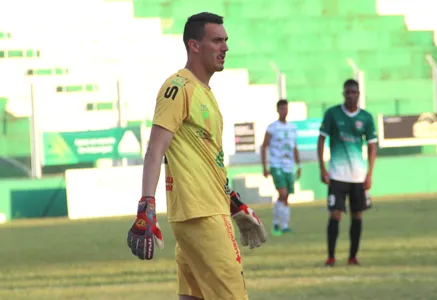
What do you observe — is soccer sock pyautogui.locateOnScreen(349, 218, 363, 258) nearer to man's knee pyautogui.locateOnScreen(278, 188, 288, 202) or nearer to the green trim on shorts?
man's knee pyautogui.locateOnScreen(278, 188, 288, 202)

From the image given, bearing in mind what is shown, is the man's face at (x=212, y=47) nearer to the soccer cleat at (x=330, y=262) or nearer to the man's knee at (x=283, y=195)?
the soccer cleat at (x=330, y=262)

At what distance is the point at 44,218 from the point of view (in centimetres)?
2781

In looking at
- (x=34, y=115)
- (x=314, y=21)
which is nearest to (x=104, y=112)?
(x=34, y=115)

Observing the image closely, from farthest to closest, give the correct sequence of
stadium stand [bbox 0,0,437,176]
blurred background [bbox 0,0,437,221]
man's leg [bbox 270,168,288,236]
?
stadium stand [bbox 0,0,437,176] → blurred background [bbox 0,0,437,221] → man's leg [bbox 270,168,288,236]

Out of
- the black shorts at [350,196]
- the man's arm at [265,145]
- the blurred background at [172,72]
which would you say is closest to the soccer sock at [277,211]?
the man's arm at [265,145]

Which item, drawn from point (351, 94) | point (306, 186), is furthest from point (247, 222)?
point (306, 186)

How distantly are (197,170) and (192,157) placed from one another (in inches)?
2.7

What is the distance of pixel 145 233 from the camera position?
5598mm

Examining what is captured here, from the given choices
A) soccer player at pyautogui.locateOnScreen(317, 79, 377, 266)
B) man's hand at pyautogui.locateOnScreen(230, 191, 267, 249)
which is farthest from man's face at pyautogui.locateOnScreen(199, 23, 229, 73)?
soccer player at pyautogui.locateOnScreen(317, 79, 377, 266)

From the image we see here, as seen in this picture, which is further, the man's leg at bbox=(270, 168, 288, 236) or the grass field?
the man's leg at bbox=(270, 168, 288, 236)

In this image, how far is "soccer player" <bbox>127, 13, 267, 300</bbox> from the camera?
19.2ft

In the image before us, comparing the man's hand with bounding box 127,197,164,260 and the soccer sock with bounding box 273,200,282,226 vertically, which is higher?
the man's hand with bounding box 127,197,164,260

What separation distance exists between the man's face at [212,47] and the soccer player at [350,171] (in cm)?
733

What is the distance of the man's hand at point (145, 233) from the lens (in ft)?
18.2
